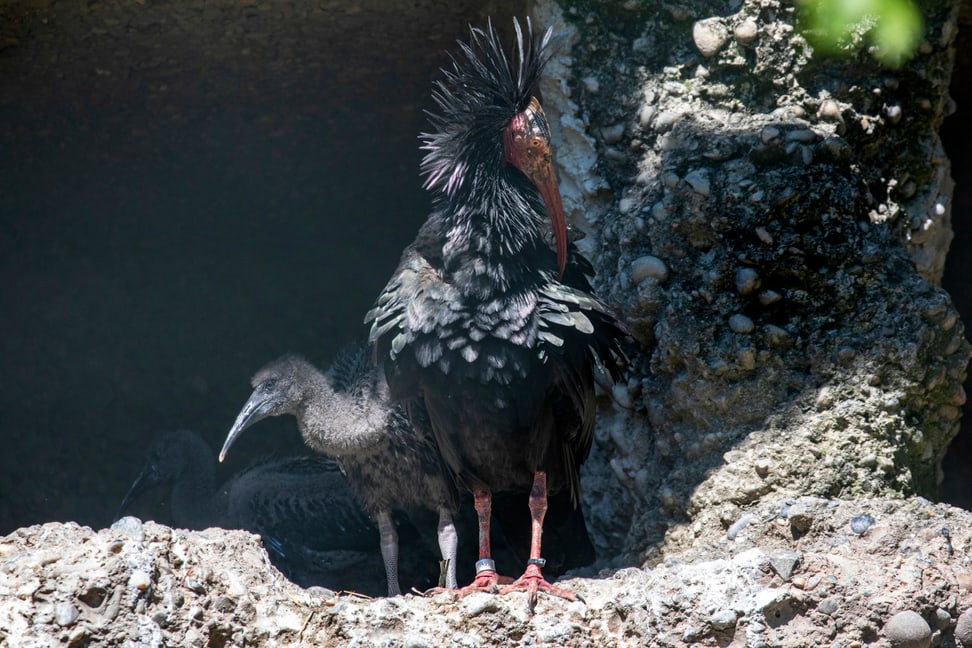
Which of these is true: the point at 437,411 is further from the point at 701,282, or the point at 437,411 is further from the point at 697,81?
the point at 697,81

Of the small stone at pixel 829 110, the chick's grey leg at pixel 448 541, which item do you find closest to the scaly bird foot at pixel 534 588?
the chick's grey leg at pixel 448 541

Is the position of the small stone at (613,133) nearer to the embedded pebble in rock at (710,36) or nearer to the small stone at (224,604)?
the embedded pebble in rock at (710,36)

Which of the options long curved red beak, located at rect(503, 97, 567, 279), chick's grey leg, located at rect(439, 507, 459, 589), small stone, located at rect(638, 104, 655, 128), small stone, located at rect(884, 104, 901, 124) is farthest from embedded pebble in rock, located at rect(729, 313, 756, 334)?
chick's grey leg, located at rect(439, 507, 459, 589)

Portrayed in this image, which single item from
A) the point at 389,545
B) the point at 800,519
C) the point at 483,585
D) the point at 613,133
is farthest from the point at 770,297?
the point at 389,545

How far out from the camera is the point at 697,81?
186 inches

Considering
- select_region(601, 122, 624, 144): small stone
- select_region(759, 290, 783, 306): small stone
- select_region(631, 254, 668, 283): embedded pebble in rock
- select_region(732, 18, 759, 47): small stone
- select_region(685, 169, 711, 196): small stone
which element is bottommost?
select_region(759, 290, 783, 306): small stone

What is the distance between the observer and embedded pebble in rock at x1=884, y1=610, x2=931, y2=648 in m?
3.28

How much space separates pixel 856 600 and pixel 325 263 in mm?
4255

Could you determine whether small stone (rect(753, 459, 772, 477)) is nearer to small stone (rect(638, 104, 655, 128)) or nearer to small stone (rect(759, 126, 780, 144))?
small stone (rect(759, 126, 780, 144))

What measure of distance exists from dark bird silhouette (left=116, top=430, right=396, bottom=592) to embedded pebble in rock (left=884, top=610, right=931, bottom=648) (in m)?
2.54

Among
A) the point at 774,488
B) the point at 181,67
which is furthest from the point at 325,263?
the point at 774,488

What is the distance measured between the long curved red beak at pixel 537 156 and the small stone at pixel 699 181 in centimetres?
63

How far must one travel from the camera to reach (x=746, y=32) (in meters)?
4.59

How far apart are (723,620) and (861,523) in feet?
A: 2.29
